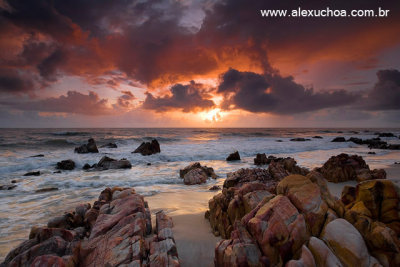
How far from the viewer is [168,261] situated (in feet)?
10.2

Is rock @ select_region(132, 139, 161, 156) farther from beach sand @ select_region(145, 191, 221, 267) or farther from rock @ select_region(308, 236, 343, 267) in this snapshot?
rock @ select_region(308, 236, 343, 267)

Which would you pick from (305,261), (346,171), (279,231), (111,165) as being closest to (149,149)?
(111,165)

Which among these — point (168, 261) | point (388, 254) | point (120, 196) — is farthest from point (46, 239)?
point (388, 254)

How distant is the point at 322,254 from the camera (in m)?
2.66

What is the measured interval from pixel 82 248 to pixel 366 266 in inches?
172

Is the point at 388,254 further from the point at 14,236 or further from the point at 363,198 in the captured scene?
the point at 14,236

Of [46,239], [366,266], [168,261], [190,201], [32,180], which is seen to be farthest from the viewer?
[32,180]

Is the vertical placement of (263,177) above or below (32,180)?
above

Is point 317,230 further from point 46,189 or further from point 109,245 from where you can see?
point 46,189

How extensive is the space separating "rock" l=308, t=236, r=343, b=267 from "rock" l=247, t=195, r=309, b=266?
14 centimetres

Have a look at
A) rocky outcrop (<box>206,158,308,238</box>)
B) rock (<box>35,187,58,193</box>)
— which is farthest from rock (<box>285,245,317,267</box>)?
rock (<box>35,187,58,193</box>)

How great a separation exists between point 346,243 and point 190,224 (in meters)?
3.35

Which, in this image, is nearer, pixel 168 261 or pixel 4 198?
pixel 168 261

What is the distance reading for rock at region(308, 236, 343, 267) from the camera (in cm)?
260
